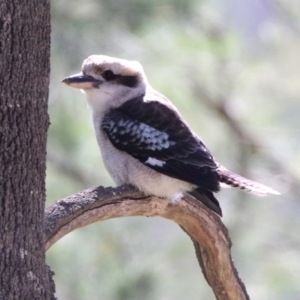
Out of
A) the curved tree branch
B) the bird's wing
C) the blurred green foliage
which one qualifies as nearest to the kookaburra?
the bird's wing

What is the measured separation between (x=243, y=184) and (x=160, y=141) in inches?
13.9

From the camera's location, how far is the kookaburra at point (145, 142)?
258cm

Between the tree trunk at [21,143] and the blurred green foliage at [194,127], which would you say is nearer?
the tree trunk at [21,143]

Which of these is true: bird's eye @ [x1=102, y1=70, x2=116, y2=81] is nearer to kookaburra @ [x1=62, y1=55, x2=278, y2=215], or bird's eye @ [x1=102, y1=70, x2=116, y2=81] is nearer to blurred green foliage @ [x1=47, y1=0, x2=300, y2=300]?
kookaburra @ [x1=62, y1=55, x2=278, y2=215]

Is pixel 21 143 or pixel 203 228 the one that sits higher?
pixel 203 228

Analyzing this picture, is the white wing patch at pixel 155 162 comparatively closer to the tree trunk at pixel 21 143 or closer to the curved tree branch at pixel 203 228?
the curved tree branch at pixel 203 228

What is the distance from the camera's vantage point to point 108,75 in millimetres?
2812

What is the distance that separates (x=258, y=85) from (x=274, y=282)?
69.1 inches

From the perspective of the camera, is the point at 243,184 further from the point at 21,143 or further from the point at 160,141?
the point at 21,143

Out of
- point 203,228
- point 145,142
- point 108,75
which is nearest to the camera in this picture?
point 203,228

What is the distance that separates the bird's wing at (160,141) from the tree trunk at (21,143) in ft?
3.14

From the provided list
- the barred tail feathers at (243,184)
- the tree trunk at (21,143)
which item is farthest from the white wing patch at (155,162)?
the tree trunk at (21,143)

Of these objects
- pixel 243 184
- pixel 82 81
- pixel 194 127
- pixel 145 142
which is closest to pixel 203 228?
pixel 243 184

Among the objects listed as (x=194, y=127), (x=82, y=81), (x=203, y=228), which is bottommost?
(x=203, y=228)
